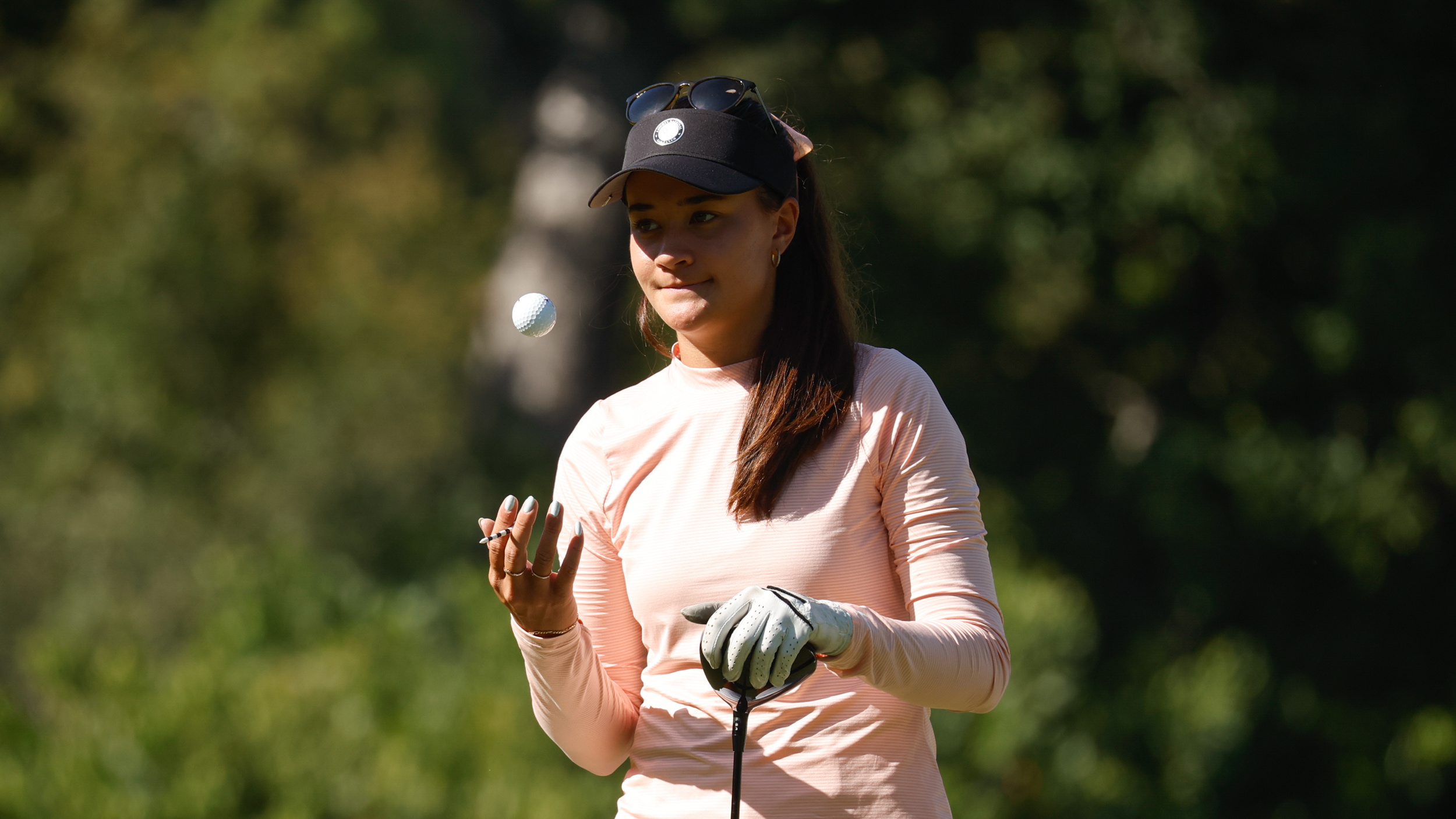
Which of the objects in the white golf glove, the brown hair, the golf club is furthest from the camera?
the brown hair


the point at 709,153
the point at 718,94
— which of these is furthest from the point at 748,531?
the point at 718,94

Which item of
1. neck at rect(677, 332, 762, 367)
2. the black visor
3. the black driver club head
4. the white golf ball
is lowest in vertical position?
the black driver club head

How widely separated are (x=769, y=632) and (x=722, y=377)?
0.50 meters

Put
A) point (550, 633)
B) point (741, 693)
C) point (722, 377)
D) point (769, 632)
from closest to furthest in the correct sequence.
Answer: point (769, 632)
point (741, 693)
point (550, 633)
point (722, 377)

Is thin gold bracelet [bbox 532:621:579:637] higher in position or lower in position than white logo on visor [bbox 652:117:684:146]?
lower

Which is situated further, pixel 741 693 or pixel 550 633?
pixel 550 633

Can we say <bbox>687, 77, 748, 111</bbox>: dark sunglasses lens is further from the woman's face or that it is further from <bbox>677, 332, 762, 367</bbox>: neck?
<bbox>677, 332, 762, 367</bbox>: neck

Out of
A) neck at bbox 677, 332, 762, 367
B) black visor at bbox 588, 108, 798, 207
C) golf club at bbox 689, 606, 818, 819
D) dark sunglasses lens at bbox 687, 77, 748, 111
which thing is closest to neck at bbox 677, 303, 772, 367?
neck at bbox 677, 332, 762, 367

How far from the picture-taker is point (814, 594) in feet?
5.73

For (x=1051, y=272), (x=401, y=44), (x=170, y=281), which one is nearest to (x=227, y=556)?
(x=170, y=281)

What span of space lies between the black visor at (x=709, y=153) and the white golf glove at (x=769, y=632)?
1.89ft

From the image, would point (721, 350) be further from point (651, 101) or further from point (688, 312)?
point (651, 101)

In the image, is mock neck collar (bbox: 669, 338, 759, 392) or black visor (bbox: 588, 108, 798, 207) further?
mock neck collar (bbox: 669, 338, 759, 392)

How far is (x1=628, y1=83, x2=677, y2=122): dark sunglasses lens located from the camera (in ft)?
6.49
